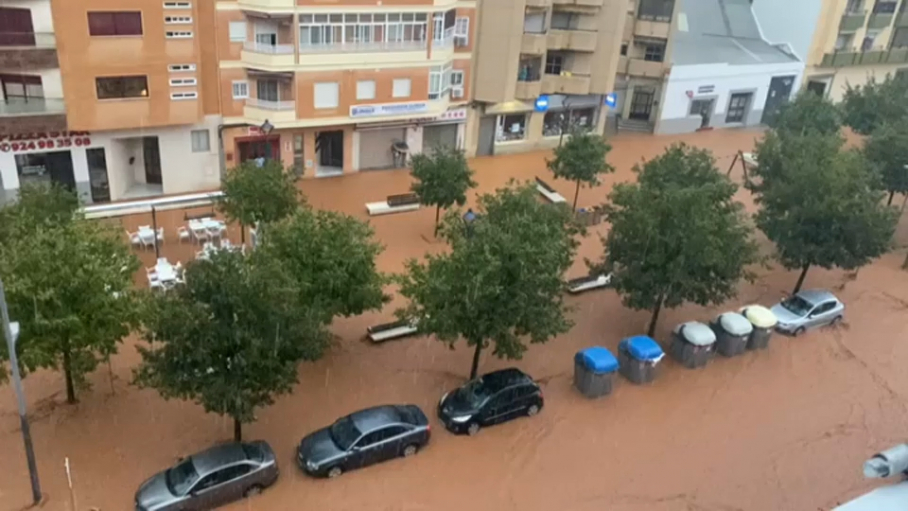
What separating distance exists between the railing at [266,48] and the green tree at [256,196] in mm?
6748

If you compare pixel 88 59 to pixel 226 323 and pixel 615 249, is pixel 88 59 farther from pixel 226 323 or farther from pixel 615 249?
pixel 615 249

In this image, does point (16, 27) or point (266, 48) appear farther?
point (266, 48)

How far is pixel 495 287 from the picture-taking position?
16.2 meters

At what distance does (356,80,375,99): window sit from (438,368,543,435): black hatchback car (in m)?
15.6

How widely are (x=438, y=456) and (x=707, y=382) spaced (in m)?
7.85

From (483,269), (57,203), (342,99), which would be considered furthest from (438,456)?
(342,99)

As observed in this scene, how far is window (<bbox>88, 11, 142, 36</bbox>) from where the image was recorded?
23.9m

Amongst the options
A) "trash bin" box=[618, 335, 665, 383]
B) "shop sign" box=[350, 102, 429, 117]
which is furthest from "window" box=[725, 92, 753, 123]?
"trash bin" box=[618, 335, 665, 383]

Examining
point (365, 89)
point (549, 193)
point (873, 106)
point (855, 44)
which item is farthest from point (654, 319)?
point (855, 44)

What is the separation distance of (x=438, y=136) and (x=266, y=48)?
9.32 metres

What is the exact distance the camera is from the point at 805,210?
22203 mm

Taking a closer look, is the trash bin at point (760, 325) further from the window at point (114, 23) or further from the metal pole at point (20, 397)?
the window at point (114, 23)

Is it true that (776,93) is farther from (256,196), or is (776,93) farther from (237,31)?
(256,196)

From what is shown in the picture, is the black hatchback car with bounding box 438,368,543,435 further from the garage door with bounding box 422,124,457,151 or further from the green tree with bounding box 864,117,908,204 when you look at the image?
the green tree with bounding box 864,117,908,204
